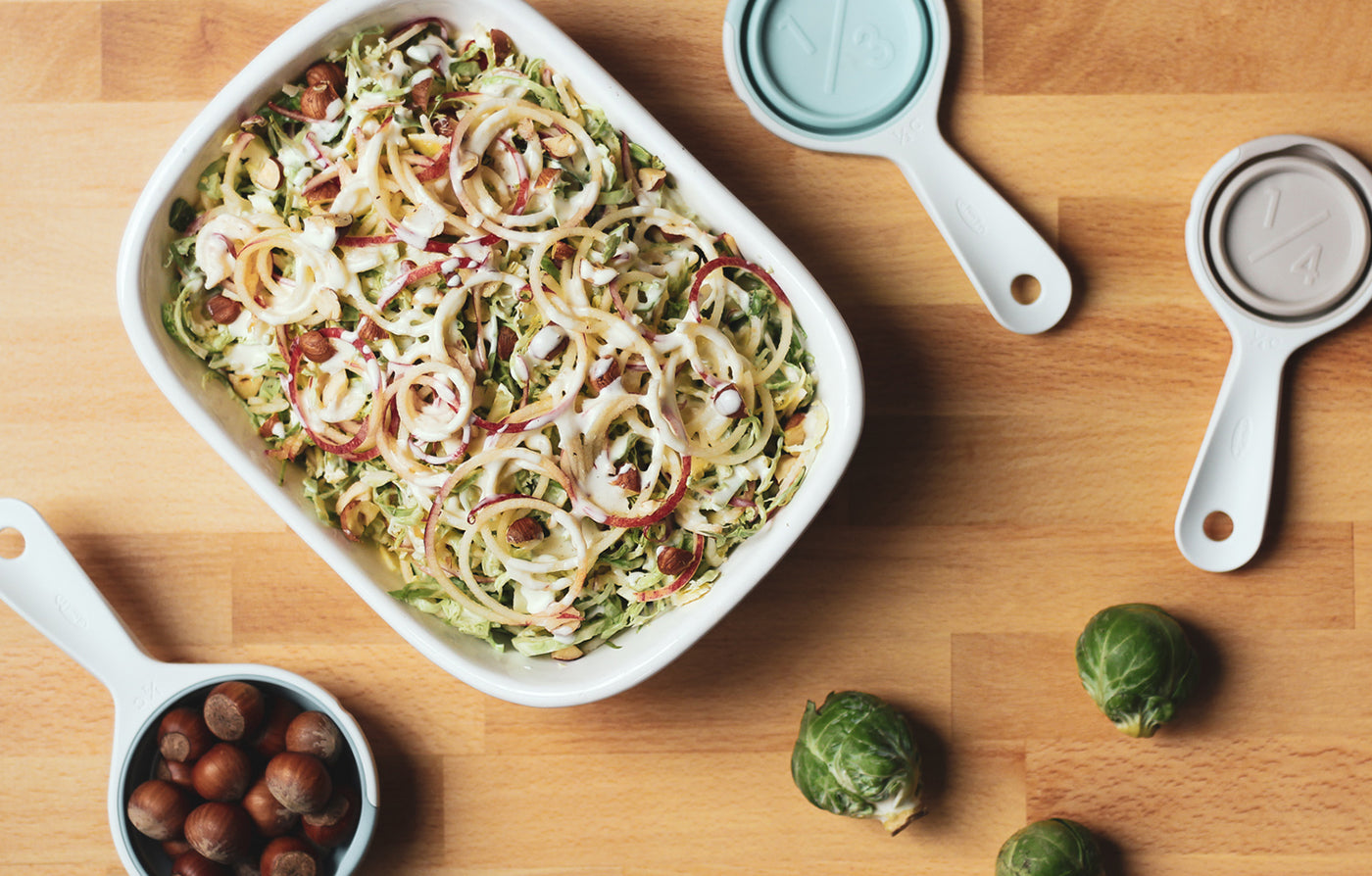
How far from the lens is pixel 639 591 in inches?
67.5

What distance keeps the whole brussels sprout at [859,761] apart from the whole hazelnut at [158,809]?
3.66 feet

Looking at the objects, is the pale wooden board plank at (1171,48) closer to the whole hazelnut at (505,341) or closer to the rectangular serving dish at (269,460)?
the rectangular serving dish at (269,460)

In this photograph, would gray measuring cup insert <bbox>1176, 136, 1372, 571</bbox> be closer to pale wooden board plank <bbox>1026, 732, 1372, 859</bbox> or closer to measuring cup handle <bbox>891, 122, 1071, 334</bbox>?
measuring cup handle <bbox>891, 122, 1071, 334</bbox>

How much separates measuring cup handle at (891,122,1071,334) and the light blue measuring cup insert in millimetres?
104

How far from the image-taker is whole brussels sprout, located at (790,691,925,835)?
1.81 metres

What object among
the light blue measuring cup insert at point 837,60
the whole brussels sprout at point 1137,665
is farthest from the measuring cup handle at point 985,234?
the whole brussels sprout at point 1137,665

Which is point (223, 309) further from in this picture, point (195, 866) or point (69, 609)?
point (195, 866)

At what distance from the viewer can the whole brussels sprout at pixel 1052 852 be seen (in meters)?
1.86

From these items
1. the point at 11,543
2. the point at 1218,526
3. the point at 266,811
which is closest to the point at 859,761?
the point at 1218,526

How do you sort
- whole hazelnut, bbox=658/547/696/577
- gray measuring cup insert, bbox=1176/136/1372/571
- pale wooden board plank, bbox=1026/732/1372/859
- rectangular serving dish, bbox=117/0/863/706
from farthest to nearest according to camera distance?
pale wooden board plank, bbox=1026/732/1372/859
gray measuring cup insert, bbox=1176/136/1372/571
whole hazelnut, bbox=658/547/696/577
rectangular serving dish, bbox=117/0/863/706

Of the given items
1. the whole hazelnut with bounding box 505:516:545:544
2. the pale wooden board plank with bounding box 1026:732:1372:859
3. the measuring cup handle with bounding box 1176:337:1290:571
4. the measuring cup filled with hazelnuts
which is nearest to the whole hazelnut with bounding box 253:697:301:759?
the measuring cup filled with hazelnuts

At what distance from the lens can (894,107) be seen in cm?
189

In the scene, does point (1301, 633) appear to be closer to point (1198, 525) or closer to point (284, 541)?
point (1198, 525)

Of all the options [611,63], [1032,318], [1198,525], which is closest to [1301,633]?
[1198,525]
